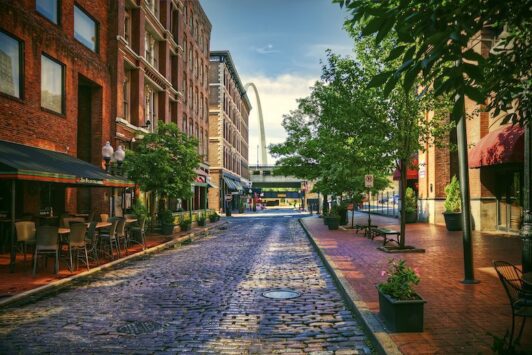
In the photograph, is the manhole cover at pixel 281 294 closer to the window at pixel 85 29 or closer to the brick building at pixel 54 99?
the brick building at pixel 54 99

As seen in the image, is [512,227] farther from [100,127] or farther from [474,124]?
[100,127]

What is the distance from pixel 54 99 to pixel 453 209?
18.1 metres

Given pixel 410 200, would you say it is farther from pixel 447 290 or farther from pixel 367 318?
pixel 367 318

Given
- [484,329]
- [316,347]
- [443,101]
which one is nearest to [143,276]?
[316,347]

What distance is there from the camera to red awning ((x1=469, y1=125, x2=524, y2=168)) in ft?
45.9

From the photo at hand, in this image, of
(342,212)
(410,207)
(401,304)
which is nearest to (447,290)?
(401,304)

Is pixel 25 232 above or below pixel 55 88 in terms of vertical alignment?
below

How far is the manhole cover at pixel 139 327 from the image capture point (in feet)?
18.9

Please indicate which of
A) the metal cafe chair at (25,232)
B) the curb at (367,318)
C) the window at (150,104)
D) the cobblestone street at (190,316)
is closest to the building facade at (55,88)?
the metal cafe chair at (25,232)

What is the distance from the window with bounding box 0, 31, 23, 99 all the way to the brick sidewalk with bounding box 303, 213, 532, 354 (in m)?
11.5

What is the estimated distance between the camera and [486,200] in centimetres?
1869

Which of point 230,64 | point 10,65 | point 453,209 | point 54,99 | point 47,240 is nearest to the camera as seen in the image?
point 47,240

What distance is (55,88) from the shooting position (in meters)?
16.6

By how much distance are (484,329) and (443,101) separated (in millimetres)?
9013
